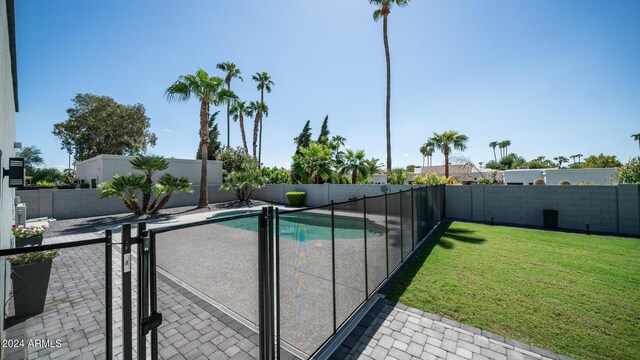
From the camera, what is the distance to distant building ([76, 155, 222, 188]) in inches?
695

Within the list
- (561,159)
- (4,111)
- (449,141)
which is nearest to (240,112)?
(449,141)

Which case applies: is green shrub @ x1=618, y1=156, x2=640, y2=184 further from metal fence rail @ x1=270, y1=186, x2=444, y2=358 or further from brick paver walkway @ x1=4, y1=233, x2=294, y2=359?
brick paver walkway @ x1=4, y1=233, x2=294, y2=359

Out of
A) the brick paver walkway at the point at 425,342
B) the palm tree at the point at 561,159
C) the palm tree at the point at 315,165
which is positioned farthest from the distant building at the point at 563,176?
the palm tree at the point at 561,159

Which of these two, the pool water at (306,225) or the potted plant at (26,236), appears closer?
the pool water at (306,225)

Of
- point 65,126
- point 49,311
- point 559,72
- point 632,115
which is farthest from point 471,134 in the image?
point 65,126

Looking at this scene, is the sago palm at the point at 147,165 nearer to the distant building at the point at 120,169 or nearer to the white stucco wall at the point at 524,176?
the distant building at the point at 120,169

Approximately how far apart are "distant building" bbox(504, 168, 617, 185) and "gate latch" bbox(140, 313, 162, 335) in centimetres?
2859

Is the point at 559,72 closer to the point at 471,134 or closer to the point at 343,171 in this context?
the point at 471,134

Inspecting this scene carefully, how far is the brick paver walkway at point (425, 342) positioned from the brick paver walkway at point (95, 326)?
1.07 m

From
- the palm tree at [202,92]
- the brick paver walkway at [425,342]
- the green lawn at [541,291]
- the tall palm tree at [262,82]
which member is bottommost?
the brick paver walkway at [425,342]

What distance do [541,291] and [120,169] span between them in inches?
937

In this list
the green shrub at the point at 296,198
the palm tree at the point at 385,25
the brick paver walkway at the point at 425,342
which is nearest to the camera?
the brick paver walkway at the point at 425,342

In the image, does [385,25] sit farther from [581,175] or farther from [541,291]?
[581,175]

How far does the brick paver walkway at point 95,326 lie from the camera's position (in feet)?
5.13
